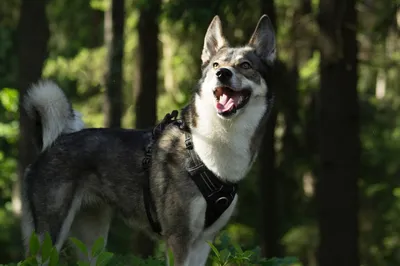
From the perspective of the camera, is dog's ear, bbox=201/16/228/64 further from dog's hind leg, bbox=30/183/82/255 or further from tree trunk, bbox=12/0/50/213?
tree trunk, bbox=12/0/50/213

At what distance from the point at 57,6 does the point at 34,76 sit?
29.9 ft

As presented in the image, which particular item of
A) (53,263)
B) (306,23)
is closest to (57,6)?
(306,23)

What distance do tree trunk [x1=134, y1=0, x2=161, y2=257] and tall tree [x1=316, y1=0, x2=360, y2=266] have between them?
4.23m

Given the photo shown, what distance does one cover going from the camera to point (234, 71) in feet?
21.9

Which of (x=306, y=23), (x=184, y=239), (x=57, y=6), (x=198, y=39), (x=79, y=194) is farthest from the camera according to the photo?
(x=57, y=6)

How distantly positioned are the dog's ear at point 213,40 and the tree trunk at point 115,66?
6.57 metres

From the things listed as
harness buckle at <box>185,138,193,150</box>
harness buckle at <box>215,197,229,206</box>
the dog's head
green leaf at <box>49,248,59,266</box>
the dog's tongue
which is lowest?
harness buckle at <box>215,197,229,206</box>

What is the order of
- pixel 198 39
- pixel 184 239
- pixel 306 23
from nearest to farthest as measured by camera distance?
pixel 184 239
pixel 306 23
pixel 198 39

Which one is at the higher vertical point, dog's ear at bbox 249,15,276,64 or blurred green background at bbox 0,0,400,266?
dog's ear at bbox 249,15,276,64

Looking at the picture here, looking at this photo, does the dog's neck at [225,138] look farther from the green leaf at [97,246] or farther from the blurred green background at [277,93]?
the green leaf at [97,246]

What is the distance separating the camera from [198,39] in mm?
20438

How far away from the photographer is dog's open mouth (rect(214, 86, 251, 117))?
6.64 meters

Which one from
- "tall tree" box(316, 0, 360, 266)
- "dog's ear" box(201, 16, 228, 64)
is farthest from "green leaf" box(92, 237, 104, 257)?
"tall tree" box(316, 0, 360, 266)

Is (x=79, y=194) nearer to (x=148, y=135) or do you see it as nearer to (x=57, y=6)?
(x=148, y=135)
